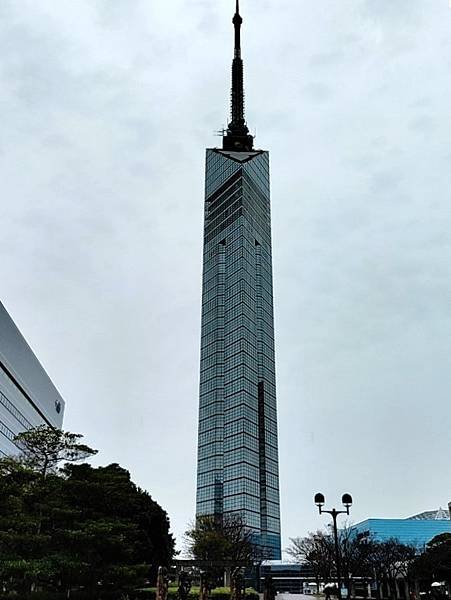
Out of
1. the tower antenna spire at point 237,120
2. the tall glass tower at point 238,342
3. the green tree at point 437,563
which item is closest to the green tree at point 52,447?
the green tree at point 437,563

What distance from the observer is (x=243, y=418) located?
14762cm

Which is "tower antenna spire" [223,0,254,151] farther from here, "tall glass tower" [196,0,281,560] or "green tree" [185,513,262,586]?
"green tree" [185,513,262,586]

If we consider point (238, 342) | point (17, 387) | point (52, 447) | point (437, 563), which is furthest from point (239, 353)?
point (52, 447)

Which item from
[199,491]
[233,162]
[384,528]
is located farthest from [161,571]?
[233,162]

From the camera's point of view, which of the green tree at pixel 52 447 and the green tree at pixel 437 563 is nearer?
the green tree at pixel 52 447

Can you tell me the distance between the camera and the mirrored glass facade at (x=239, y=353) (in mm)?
146625

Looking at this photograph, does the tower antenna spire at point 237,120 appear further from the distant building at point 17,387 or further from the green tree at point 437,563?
the green tree at point 437,563

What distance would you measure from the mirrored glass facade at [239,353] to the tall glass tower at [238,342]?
0.77ft


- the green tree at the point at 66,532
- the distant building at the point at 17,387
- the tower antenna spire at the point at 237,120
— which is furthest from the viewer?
the tower antenna spire at the point at 237,120

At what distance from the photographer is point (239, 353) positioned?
6053 inches

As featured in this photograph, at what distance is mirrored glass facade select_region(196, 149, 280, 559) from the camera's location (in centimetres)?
14662

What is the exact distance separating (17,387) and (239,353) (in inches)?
2934

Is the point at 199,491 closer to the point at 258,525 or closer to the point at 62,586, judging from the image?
the point at 258,525

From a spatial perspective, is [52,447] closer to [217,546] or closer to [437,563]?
[437,563]
